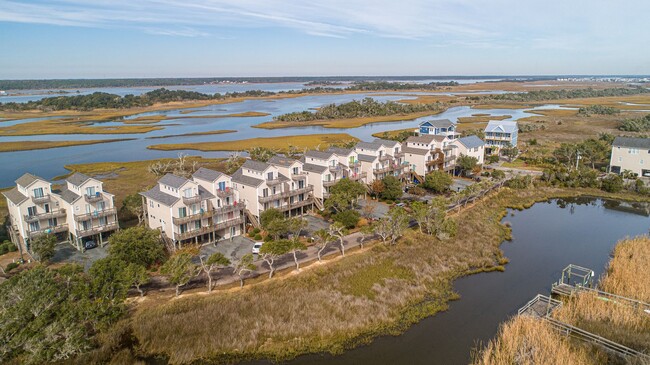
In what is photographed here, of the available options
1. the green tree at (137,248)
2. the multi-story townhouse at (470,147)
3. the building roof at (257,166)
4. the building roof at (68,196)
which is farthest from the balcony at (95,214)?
the multi-story townhouse at (470,147)

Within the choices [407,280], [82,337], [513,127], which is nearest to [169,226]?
[82,337]

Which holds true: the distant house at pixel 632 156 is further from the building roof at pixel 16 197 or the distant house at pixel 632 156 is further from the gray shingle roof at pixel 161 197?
the building roof at pixel 16 197

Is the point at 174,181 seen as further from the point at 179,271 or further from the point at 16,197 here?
the point at 16,197

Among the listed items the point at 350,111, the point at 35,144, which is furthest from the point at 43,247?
the point at 350,111

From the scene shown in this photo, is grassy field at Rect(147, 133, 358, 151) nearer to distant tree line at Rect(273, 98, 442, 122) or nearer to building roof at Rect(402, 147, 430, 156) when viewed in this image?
building roof at Rect(402, 147, 430, 156)

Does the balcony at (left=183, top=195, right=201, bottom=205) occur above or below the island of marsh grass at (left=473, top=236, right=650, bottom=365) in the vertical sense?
above

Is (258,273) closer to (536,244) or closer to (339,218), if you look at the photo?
(339,218)

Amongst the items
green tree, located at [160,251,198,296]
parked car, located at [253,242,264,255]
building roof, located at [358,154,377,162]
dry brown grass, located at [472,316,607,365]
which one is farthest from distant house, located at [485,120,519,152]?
green tree, located at [160,251,198,296]
